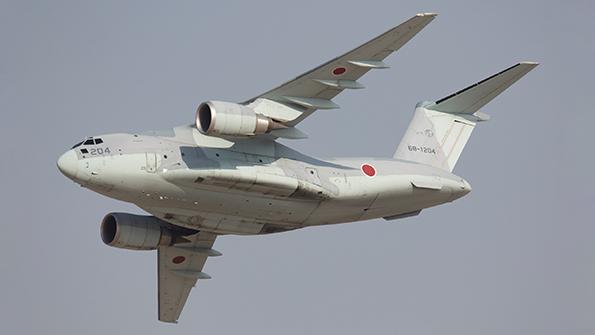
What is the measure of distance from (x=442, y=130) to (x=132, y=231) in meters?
8.34

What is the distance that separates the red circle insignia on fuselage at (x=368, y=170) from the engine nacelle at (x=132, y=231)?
5.26 metres

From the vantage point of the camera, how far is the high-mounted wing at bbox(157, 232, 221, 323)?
38312mm

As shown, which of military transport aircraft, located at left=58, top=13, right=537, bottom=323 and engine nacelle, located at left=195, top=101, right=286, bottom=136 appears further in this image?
military transport aircraft, located at left=58, top=13, right=537, bottom=323

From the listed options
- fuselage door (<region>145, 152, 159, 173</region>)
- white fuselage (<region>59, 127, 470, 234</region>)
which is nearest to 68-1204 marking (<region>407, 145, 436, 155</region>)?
white fuselage (<region>59, 127, 470, 234</region>)

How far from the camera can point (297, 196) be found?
34.1 metres

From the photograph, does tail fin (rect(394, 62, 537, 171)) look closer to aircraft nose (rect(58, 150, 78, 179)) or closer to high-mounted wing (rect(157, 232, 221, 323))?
high-mounted wing (rect(157, 232, 221, 323))

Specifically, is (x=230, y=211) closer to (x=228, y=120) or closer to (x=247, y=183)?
(x=247, y=183)

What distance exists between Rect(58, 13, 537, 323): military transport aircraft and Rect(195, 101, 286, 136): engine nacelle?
0.07 ft

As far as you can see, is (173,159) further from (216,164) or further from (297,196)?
(297,196)

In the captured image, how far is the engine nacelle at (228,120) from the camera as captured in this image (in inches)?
1261

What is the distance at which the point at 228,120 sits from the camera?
32156 mm

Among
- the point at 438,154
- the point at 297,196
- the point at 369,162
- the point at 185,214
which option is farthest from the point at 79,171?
the point at 438,154

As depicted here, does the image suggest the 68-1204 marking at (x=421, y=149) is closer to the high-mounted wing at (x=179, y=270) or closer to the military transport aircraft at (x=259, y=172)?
the military transport aircraft at (x=259, y=172)

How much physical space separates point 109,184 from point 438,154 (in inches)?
382
